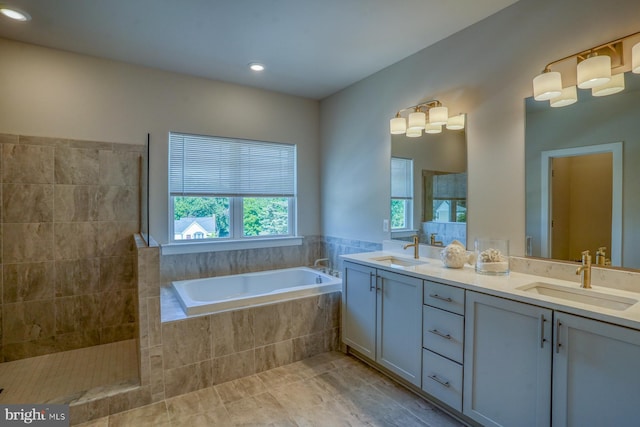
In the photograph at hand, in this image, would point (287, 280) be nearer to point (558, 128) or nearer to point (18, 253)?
point (18, 253)

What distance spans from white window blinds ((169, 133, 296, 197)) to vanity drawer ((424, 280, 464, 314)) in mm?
2287

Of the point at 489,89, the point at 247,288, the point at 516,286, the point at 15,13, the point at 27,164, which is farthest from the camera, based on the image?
the point at 247,288

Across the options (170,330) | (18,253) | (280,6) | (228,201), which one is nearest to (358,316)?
(170,330)

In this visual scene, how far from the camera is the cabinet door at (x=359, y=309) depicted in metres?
2.52

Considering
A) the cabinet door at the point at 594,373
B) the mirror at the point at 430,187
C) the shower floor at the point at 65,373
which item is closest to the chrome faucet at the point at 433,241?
the mirror at the point at 430,187

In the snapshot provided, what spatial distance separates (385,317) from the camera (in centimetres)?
239

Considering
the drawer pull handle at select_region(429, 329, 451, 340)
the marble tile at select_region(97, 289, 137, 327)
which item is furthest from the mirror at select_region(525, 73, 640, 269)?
the marble tile at select_region(97, 289, 137, 327)

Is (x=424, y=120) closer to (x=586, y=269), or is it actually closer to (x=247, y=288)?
(x=586, y=269)

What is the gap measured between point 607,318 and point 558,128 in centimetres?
120

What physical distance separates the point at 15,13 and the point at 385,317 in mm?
3399

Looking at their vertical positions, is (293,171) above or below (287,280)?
above

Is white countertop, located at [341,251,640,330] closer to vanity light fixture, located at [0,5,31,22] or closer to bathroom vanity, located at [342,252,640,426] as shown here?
bathroom vanity, located at [342,252,640,426]

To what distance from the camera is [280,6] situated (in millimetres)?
2166

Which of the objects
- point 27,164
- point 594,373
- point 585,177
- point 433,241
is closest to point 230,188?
point 27,164
